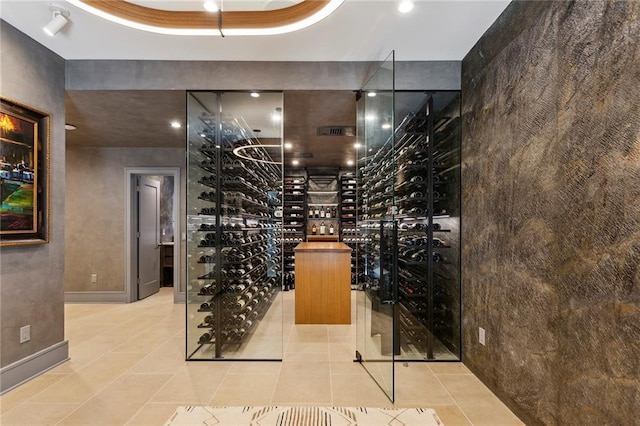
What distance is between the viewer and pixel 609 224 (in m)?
1.33

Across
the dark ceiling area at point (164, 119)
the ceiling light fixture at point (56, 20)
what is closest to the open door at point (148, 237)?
the dark ceiling area at point (164, 119)

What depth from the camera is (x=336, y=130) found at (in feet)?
12.3

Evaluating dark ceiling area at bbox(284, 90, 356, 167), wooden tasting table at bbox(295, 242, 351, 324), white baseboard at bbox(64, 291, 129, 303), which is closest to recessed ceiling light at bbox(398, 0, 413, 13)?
dark ceiling area at bbox(284, 90, 356, 167)

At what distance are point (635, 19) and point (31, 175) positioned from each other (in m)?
4.05

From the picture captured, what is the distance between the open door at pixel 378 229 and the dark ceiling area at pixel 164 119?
1.57 feet

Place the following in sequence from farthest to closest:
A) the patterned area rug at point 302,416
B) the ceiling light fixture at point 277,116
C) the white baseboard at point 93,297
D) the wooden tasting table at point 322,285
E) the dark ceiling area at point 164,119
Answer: the white baseboard at point 93,297, the wooden tasting table at point 322,285, the ceiling light fixture at point 277,116, the dark ceiling area at point 164,119, the patterned area rug at point 302,416

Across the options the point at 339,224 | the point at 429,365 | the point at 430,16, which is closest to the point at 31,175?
the point at 430,16

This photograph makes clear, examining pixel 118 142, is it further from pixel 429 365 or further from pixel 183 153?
pixel 429 365

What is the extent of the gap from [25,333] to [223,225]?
5.91ft

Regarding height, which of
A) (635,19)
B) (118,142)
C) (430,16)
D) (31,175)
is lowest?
(31,175)

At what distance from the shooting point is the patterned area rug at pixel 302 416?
188 cm

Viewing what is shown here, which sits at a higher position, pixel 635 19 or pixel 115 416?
pixel 635 19

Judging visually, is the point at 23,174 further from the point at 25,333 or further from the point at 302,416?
the point at 302,416

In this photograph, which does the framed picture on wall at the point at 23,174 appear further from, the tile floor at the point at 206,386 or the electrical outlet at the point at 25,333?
the tile floor at the point at 206,386
